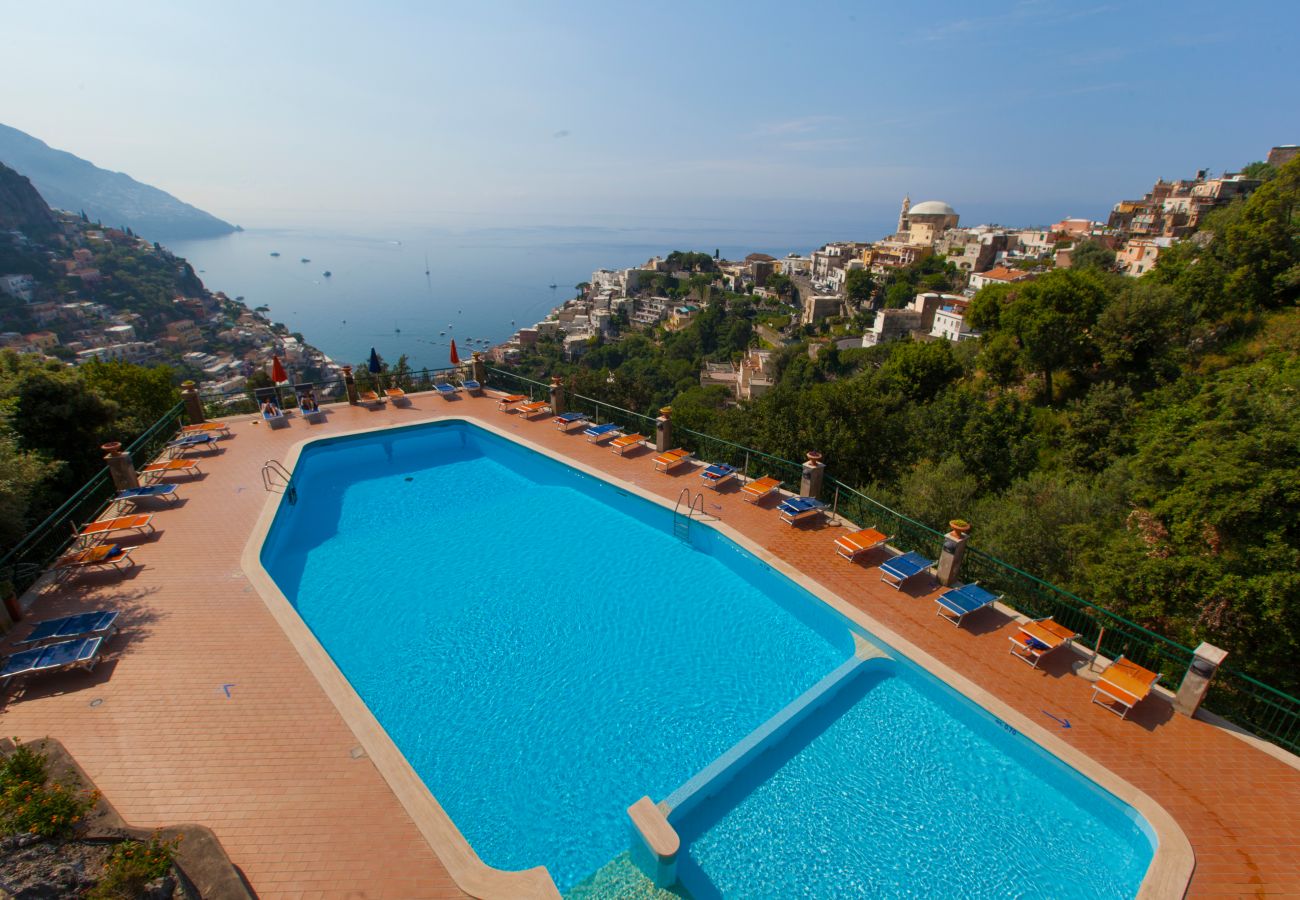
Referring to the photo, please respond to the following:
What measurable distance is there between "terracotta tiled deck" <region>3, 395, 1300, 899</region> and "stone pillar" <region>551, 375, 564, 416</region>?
897 cm

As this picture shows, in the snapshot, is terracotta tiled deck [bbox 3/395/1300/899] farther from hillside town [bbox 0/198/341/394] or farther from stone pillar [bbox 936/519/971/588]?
hillside town [bbox 0/198/341/394]

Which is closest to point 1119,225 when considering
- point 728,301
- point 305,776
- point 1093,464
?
point 728,301

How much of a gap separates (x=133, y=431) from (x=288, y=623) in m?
9.81

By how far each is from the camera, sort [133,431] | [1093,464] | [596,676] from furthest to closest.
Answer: [1093,464] < [133,431] < [596,676]

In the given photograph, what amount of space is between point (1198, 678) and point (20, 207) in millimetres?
137372

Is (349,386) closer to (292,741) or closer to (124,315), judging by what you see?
(292,741)

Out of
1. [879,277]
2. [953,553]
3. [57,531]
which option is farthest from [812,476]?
[879,277]

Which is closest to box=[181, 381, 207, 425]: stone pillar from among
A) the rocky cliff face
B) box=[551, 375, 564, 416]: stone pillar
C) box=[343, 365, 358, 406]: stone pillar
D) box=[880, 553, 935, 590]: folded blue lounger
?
box=[343, 365, 358, 406]: stone pillar

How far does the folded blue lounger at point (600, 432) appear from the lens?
48.7ft

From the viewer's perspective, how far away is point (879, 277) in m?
78.5

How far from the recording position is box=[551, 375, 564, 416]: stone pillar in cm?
1650

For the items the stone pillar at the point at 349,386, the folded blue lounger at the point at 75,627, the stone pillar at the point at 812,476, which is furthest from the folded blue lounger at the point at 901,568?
the stone pillar at the point at 349,386

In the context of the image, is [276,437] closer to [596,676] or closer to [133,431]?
[133,431]

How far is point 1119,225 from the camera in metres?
78.9
